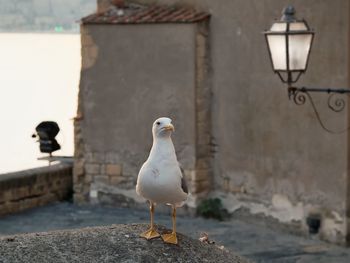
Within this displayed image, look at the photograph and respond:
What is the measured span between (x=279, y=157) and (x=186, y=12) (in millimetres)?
2497

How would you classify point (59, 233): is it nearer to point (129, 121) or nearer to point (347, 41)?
point (347, 41)

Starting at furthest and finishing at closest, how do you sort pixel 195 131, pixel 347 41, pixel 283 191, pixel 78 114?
pixel 78 114 → pixel 195 131 → pixel 283 191 → pixel 347 41

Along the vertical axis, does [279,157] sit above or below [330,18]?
below

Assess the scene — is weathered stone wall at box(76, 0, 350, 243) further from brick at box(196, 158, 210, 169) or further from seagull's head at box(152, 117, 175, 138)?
seagull's head at box(152, 117, 175, 138)

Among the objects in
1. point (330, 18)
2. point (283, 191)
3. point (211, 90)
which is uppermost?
point (330, 18)

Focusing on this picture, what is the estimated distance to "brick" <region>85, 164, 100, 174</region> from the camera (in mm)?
15398

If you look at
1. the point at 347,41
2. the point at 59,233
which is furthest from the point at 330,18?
the point at 59,233

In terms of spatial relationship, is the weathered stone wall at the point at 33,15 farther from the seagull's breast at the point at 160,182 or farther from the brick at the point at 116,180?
the seagull's breast at the point at 160,182

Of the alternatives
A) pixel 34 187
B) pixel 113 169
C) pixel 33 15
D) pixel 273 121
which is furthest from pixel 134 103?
pixel 33 15

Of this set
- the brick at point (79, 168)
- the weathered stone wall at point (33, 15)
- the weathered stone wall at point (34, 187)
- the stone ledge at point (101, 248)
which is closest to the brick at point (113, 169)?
the brick at point (79, 168)

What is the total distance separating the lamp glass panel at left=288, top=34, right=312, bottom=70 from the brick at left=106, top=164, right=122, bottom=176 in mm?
6280

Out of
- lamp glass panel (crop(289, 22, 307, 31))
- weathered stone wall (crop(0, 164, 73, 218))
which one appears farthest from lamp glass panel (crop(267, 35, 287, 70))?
weathered stone wall (crop(0, 164, 73, 218))

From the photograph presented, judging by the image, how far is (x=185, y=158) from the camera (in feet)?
47.6

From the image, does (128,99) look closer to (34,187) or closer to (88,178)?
(88,178)
